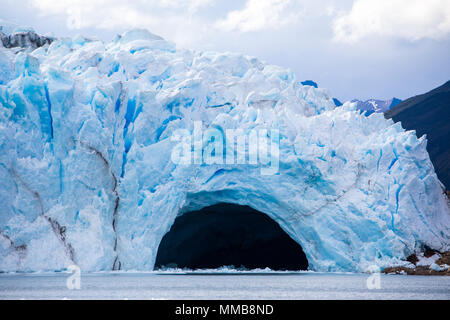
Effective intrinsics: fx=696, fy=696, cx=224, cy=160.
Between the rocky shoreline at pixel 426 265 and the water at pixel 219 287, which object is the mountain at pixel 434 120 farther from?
the water at pixel 219 287

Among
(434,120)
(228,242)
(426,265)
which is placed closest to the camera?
(426,265)

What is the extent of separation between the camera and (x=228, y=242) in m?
29.4

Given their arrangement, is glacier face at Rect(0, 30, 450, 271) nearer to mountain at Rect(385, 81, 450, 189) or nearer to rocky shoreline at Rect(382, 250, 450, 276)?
rocky shoreline at Rect(382, 250, 450, 276)

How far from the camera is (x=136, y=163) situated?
21391 mm

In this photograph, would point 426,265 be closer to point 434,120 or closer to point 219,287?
point 219,287

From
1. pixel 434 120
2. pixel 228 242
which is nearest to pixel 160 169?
pixel 228 242

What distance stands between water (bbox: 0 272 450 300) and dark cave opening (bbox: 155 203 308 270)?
18.9ft

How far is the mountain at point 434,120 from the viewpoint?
48531 mm

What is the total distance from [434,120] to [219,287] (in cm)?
3629

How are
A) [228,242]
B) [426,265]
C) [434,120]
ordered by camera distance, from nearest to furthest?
1. [426,265]
2. [228,242]
3. [434,120]

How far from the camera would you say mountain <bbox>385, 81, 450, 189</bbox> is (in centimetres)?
4853
